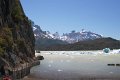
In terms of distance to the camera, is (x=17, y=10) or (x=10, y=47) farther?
(x=17, y=10)

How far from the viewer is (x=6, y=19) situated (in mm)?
81625

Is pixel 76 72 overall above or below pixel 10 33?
below

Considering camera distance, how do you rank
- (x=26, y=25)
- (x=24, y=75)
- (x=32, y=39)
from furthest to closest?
(x=32, y=39) < (x=26, y=25) < (x=24, y=75)

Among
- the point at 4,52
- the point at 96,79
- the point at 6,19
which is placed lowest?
the point at 96,79

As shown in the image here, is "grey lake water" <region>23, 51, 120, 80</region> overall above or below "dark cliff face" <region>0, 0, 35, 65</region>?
below

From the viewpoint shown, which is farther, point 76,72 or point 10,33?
point 76,72

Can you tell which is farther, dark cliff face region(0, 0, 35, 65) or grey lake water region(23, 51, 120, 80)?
dark cliff face region(0, 0, 35, 65)

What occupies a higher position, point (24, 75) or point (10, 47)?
point (10, 47)

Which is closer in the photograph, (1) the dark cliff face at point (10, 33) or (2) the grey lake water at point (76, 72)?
(2) the grey lake water at point (76, 72)

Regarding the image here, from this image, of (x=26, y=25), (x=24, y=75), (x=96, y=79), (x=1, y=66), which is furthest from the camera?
(x=26, y=25)

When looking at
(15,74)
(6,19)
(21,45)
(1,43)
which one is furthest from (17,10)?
(15,74)

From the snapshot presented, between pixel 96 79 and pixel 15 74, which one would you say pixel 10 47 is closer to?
pixel 15 74

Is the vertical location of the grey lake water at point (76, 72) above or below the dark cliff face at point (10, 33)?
below

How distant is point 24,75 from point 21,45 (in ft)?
89.5
